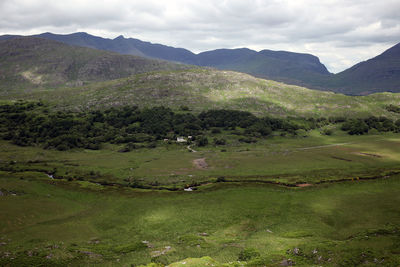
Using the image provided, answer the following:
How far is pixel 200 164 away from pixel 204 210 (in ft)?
174

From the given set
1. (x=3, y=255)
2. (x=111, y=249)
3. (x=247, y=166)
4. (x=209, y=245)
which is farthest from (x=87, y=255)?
(x=247, y=166)

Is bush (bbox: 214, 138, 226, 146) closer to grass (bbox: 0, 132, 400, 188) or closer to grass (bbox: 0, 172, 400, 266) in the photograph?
grass (bbox: 0, 132, 400, 188)

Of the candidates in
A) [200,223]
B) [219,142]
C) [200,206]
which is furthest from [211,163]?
[200,223]

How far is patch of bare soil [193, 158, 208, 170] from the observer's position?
119188 mm

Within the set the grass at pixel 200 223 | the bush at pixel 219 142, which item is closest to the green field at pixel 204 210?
the grass at pixel 200 223

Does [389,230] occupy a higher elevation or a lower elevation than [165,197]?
higher

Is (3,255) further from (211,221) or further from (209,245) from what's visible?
(211,221)

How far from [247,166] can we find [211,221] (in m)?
57.2

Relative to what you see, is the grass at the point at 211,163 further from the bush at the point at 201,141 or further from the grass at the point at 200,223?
the grass at the point at 200,223

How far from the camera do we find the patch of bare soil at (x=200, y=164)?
4692 inches

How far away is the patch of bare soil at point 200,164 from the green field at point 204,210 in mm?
2658

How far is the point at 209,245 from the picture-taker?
50125 mm

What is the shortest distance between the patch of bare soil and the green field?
8.72 ft

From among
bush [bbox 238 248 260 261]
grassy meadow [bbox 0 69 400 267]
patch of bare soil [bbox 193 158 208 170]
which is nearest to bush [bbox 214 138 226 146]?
grassy meadow [bbox 0 69 400 267]
